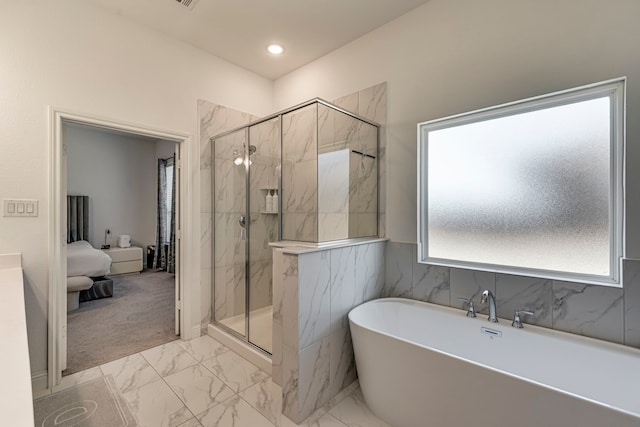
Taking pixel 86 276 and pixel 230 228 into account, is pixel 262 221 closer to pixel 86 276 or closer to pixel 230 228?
pixel 230 228

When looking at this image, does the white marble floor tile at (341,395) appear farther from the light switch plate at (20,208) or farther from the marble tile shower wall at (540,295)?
the light switch plate at (20,208)

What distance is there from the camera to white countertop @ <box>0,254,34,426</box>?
Answer: 1.86ft

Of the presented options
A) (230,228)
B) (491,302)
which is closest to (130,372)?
(230,228)

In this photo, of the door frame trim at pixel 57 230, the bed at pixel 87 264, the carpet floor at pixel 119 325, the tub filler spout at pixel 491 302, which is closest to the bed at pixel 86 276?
the bed at pixel 87 264

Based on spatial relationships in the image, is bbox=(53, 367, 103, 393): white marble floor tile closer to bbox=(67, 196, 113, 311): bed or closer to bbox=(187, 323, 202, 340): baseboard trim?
bbox=(187, 323, 202, 340): baseboard trim

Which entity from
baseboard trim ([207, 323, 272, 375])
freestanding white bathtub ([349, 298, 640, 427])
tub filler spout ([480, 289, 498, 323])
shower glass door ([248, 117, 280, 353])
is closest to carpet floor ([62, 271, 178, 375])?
baseboard trim ([207, 323, 272, 375])

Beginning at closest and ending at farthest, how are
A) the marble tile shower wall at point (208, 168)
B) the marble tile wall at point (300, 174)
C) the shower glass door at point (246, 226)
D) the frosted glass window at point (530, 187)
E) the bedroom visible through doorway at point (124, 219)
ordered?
the frosted glass window at point (530, 187), the marble tile wall at point (300, 174), the shower glass door at point (246, 226), the marble tile shower wall at point (208, 168), the bedroom visible through doorway at point (124, 219)

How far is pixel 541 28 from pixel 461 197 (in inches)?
44.3

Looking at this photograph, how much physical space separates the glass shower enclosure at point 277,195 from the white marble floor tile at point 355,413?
0.75m

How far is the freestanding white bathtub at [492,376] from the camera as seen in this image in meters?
1.17

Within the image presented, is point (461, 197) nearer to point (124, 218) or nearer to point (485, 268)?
point (485, 268)

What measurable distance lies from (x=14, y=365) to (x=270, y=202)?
→ 1979mm

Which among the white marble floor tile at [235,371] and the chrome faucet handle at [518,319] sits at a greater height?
the chrome faucet handle at [518,319]

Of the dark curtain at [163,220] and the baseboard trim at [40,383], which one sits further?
the dark curtain at [163,220]
